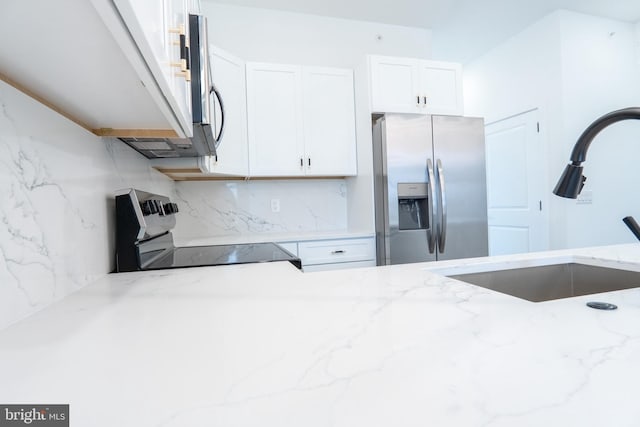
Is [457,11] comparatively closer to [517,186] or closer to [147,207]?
[517,186]

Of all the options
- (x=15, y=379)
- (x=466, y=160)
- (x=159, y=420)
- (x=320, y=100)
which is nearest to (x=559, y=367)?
(x=159, y=420)

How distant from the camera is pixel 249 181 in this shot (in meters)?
2.79

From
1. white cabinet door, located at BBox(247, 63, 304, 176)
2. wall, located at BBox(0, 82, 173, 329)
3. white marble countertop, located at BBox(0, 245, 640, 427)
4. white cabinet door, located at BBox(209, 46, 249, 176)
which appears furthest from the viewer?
white cabinet door, located at BBox(247, 63, 304, 176)

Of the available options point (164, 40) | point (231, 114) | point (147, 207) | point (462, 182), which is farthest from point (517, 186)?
point (164, 40)

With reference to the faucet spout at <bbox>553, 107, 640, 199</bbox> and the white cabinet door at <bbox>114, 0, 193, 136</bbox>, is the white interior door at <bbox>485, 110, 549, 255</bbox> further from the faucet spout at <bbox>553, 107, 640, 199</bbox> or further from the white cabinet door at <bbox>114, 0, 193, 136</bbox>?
the white cabinet door at <bbox>114, 0, 193, 136</bbox>

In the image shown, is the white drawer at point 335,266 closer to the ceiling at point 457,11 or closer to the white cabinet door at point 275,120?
the white cabinet door at point 275,120

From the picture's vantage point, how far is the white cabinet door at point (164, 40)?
0.45 metres

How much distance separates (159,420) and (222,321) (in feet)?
0.93

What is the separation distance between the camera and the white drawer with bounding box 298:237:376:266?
2330mm

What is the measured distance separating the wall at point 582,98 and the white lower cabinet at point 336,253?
1.85m

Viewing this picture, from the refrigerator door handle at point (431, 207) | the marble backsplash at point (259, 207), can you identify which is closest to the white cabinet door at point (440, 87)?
the refrigerator door handle at point (431, 207)

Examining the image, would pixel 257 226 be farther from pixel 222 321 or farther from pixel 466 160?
pixel 222 321

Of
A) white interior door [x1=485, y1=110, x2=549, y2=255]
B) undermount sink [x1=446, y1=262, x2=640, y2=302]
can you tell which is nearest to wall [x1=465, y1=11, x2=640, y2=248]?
white interior door [x1=485, y1=110, x2=549, y2=255]

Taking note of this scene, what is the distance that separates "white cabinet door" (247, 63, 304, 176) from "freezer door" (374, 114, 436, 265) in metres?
0.66
